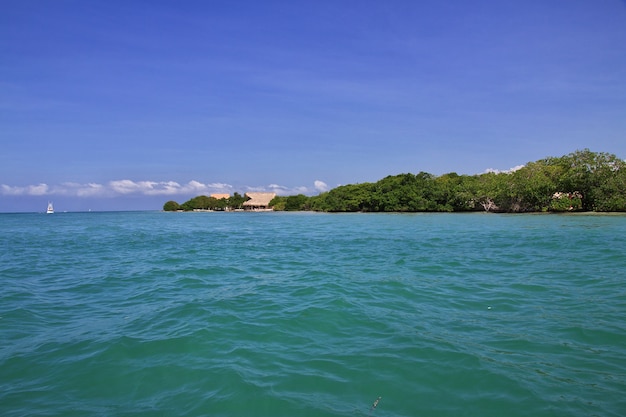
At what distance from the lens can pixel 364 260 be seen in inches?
494

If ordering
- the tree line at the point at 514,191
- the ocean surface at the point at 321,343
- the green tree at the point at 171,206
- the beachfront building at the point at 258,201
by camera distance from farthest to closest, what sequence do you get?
the green tree at the point at 171,206
the beachfront building at the point at 258,201
the tree line at the point at 514,191
the ocean surface at the point at 321,343

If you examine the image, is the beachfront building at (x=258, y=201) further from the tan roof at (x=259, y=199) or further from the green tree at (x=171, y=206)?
the green tree at (x=171, y=206)

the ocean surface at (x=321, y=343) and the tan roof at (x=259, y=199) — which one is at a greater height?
the tan roof at (x=259, y=199)

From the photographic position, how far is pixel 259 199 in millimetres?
120062

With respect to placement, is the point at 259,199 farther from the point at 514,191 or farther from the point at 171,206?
the point at 514,191

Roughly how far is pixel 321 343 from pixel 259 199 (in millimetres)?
116380

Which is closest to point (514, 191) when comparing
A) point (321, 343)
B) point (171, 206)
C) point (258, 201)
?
point (321, 343)

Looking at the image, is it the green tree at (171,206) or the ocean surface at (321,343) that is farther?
the green tree at (171,206)

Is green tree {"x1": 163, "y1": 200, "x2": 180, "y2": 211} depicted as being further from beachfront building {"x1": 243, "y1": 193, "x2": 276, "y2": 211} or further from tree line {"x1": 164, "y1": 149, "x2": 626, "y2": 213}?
tree line {"x1": 164, "y1": 149, "x2": 626, "y2": 213}

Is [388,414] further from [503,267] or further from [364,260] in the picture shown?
[364,260]

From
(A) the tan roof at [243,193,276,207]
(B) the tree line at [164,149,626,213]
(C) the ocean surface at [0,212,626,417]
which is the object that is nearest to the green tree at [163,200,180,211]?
(A) the tan roof at [243,193,276,207]

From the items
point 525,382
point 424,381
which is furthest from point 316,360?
point 525,382

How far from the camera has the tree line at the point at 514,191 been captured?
4606cm

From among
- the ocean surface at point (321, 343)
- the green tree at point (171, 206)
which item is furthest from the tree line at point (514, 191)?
the green tree at point (171, 206)
